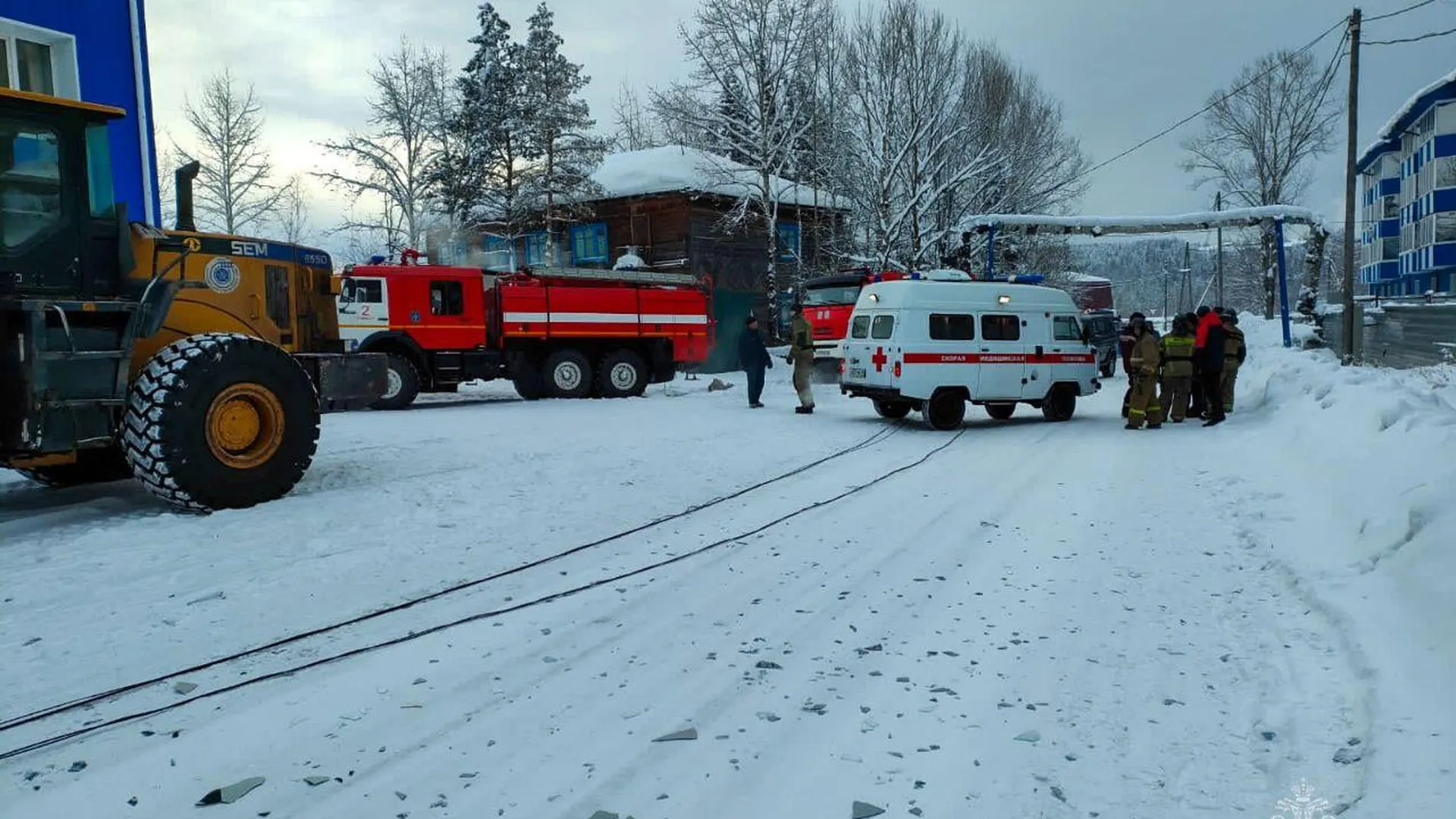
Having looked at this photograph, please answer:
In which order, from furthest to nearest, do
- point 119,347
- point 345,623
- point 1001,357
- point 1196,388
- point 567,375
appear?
point 567,375 → point 1196,388 → point 1001,357 → point 119,347 → point 345,623

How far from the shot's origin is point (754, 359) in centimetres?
1655

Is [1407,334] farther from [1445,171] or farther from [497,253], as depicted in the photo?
[1445,171]

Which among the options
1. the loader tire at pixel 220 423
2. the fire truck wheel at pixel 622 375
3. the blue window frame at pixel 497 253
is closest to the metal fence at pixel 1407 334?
the fire truck wheel at pixel 622 375

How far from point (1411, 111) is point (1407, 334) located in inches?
1851

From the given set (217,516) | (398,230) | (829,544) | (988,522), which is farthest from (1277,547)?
(398,230)

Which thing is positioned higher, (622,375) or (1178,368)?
(622,375)

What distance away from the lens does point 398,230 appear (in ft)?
130

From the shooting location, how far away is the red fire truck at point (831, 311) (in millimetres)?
21328

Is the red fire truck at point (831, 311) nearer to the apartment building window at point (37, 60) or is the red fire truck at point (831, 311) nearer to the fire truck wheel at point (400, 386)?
the fire truck wheel at point (400, 386)

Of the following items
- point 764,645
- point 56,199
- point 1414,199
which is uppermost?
point 1414,199

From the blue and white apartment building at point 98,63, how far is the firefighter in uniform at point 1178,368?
1519 cm

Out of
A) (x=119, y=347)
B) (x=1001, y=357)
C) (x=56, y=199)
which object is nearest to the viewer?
(x=56, y=199)

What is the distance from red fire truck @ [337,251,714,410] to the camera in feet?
56.6
